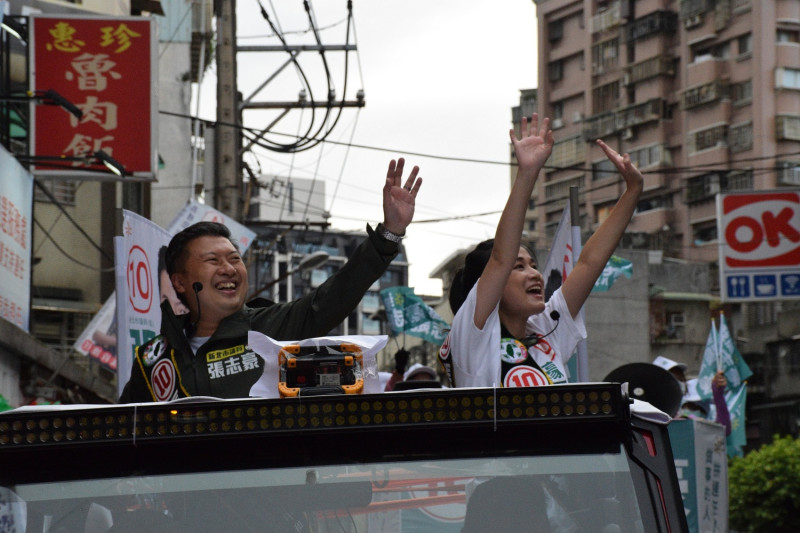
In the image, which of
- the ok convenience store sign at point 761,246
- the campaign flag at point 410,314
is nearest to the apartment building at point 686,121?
the ok convenience store sign at point 761,246

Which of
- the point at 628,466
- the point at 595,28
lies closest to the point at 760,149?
the point at 595,28

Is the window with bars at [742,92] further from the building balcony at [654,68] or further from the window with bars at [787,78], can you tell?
the building balcony at [654,68]

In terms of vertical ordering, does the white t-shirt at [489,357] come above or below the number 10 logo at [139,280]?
below

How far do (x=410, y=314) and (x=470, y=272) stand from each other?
65.4 ft

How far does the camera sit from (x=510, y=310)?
4773mm

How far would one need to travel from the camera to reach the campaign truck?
9.43 ft

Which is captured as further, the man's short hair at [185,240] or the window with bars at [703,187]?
the window with bars at [703,187]

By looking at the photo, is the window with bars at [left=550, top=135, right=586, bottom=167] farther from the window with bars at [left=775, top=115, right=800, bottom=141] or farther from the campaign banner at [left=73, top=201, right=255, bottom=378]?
Result: the campaign banner at [left=73, top=201, right=255, bottom=378]

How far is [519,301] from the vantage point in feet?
15.5

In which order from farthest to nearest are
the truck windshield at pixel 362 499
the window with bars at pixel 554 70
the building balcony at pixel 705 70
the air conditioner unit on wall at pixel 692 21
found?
the window with bars at pixel 554 70 < the air conditioner unit on wall at pixel 692 21 < the building balcony at pixel 705 70 < the truck windshield at pixel 362 499

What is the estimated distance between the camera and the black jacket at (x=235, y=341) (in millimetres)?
4152

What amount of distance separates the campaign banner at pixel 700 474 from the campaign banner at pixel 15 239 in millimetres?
8386

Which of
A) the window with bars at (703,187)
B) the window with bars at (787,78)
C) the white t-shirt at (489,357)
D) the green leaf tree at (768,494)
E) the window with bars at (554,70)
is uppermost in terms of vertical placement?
the window with bars at (554,70)

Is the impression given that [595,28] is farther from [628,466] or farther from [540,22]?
[628,466]
